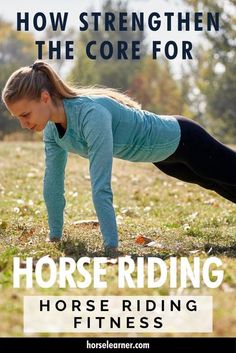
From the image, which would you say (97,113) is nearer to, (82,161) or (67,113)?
(67,113)

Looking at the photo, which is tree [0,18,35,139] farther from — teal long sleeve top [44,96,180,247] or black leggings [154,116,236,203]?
black leggings [154,116,236,203]

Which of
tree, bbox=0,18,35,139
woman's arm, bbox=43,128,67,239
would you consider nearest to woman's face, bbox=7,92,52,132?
woman's arm, bbox=43,128,67,239

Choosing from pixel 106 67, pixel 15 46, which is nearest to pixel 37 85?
pixel 106 67

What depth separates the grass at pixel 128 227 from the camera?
380 cm

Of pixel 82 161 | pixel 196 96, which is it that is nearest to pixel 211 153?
pixel 82 161

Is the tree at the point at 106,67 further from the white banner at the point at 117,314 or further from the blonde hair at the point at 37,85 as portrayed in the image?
the white banner at the point at 117,314

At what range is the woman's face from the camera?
5.11 m

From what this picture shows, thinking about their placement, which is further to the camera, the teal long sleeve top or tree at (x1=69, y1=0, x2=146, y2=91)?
tree at (x1=69, y1=0, x2=146, y2=91)

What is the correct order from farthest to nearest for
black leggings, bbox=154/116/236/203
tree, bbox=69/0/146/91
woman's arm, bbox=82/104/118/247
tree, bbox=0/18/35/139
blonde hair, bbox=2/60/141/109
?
tree, bbox=0/18/35/139 → tree, bbox=69/0/146/91 → black leggings, bbox=154/116/236/203 → blonde hair, bbox=2/60/141/109 → woman's arm, bbox=82/104/118/247

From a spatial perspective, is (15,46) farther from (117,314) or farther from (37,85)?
(117,314)

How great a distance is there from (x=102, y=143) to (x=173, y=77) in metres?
38.4

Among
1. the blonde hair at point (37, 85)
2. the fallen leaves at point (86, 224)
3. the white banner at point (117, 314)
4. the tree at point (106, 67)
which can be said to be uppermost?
the tree at point (106, 67)

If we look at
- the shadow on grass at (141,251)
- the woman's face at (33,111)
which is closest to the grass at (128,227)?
the shadow on grass at (141,251)

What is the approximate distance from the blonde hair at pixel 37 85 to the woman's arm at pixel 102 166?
32 cm
